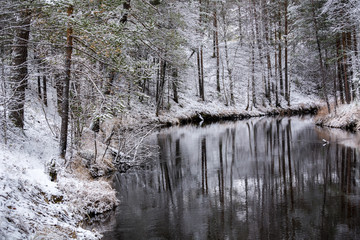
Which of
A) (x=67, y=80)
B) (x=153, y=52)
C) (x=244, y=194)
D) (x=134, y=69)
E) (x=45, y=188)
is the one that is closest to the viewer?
(x=45, y=188)

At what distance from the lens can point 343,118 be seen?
2048cm

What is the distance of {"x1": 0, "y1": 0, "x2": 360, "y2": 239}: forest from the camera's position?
8.62m

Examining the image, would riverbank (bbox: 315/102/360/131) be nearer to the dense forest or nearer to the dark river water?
the dense forest

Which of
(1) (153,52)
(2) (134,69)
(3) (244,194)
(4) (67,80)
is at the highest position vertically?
(1) (153,52)

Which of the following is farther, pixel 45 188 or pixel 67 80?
pixel 67 80

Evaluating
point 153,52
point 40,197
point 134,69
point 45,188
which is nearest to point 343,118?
point 153,52

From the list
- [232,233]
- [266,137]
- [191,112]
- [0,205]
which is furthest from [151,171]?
[191,112]

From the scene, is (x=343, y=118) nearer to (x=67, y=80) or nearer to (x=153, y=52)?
(x=153, y=52)

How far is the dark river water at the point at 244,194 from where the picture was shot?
6609mm

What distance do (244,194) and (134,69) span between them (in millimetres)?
4859

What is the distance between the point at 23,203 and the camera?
5.61 m

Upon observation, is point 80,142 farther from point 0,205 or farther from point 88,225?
point 0,205

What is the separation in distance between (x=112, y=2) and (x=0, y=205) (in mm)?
6755

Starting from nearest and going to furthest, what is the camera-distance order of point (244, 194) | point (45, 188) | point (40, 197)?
point (40, 197) < point (45, 188) < point (244, 194)
